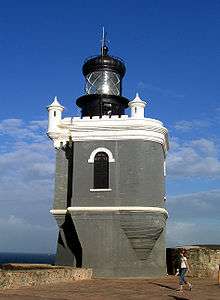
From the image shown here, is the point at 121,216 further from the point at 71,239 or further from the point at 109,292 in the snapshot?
the point at 109,292

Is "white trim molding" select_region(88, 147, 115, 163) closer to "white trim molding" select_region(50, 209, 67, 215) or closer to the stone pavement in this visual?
"white trim molding" select_region(50, 209, 67, 215)

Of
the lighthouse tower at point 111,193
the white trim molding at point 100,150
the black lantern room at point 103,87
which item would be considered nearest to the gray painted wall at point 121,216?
the lighthouse tower at point 111,193

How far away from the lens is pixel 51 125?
25391 millimetres

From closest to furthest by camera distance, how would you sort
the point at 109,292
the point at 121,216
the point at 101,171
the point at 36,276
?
the point at 109,292, the point at 36,276, the point at 121,216, the point at 101,171

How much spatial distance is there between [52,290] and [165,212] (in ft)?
31.0

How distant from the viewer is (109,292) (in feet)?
51.6

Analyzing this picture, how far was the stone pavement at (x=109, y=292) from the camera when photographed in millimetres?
14102

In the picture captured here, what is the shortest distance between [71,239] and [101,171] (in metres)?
3.92

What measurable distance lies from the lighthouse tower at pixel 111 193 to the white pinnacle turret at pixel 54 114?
0.07 m

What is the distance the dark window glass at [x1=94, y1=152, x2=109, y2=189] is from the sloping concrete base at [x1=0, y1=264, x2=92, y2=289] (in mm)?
4328

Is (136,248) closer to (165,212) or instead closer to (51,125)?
(165,212)

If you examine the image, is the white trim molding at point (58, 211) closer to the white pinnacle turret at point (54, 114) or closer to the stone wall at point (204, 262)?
the white pinnacle turret at point (54, 114)

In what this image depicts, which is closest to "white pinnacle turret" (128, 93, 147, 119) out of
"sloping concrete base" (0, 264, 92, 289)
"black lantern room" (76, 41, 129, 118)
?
"black lantern room" (76, 41, 129, 118)

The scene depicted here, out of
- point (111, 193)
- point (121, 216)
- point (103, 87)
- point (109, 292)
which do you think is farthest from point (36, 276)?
point (103, 87)
